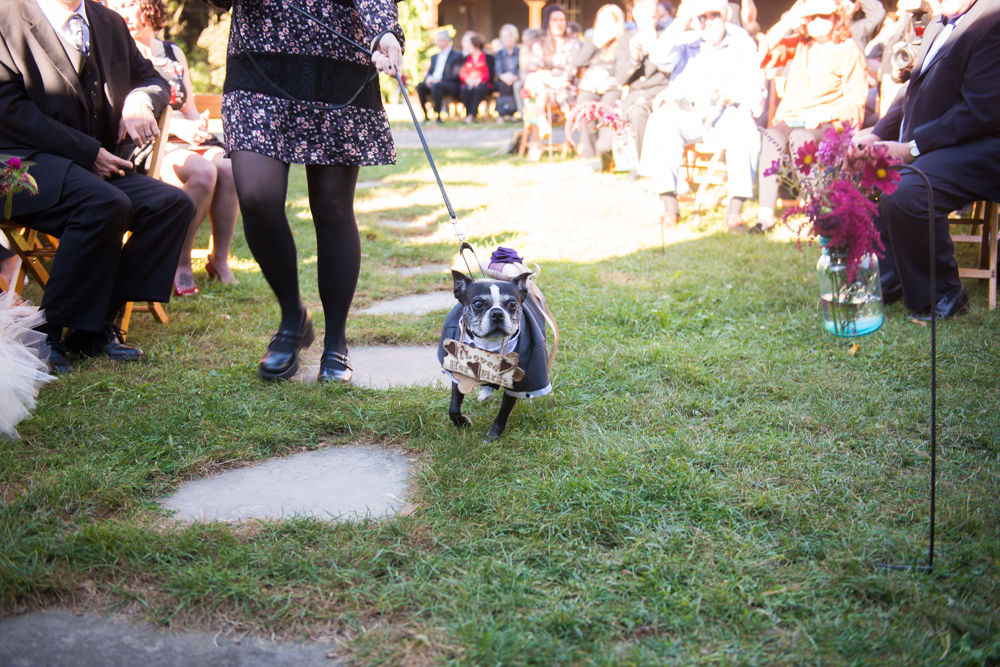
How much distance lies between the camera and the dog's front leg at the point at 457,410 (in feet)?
7.25

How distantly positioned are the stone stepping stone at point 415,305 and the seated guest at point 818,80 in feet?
8.62

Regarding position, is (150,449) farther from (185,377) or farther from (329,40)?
(329,40)

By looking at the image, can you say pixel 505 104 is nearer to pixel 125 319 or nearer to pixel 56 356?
pixel 125 319

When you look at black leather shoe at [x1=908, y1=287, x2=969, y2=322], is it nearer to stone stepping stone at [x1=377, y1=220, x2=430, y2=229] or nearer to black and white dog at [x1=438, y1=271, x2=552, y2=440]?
black and white dog at [x1=438, y1=271, x2=552, y2=440]

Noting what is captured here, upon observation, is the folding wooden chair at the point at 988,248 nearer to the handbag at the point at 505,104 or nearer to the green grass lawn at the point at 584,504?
the green grass lawn at the point at 584,504

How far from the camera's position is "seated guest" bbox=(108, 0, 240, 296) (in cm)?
378

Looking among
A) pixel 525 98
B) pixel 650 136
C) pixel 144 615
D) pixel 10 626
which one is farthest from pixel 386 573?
pixel 525 98

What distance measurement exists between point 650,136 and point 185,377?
4133mm

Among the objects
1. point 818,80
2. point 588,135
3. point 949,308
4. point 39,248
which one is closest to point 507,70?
point 588,135

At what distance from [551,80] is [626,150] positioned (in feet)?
8.73

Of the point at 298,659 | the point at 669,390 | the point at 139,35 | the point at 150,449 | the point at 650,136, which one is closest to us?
the point at 298,659

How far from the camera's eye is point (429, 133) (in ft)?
45.5

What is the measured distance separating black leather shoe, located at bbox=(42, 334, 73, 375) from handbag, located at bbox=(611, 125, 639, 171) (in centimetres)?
602

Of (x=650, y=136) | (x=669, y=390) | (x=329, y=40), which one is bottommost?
(x=669, y=390)
